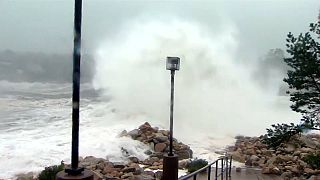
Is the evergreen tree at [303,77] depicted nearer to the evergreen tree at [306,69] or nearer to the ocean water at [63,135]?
the evergreen tree at [306,69]

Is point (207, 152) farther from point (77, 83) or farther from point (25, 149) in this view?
point (77, 83)

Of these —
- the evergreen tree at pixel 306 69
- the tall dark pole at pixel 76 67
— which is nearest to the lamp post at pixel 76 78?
the tall dark pole at pixel 76 67

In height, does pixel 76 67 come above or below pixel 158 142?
above

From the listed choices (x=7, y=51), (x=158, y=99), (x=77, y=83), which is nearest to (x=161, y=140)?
(x=77, y=83)

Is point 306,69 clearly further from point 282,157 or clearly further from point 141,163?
point 141,163

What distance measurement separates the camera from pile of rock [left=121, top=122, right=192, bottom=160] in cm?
1737

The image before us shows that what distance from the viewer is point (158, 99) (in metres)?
36.7

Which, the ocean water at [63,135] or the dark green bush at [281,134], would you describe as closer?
the dark green bush at [281,134]

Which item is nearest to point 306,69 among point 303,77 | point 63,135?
point 303,77

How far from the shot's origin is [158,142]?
60.6 ft

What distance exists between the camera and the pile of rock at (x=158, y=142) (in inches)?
684

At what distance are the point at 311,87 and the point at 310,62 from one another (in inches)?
32.8

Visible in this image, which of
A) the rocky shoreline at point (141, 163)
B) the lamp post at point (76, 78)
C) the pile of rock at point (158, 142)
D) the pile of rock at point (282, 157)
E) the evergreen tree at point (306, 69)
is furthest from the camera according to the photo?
the pile of rock at point (158, 142)

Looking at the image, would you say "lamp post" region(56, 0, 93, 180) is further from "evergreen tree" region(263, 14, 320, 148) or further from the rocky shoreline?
the rocky shoreline
